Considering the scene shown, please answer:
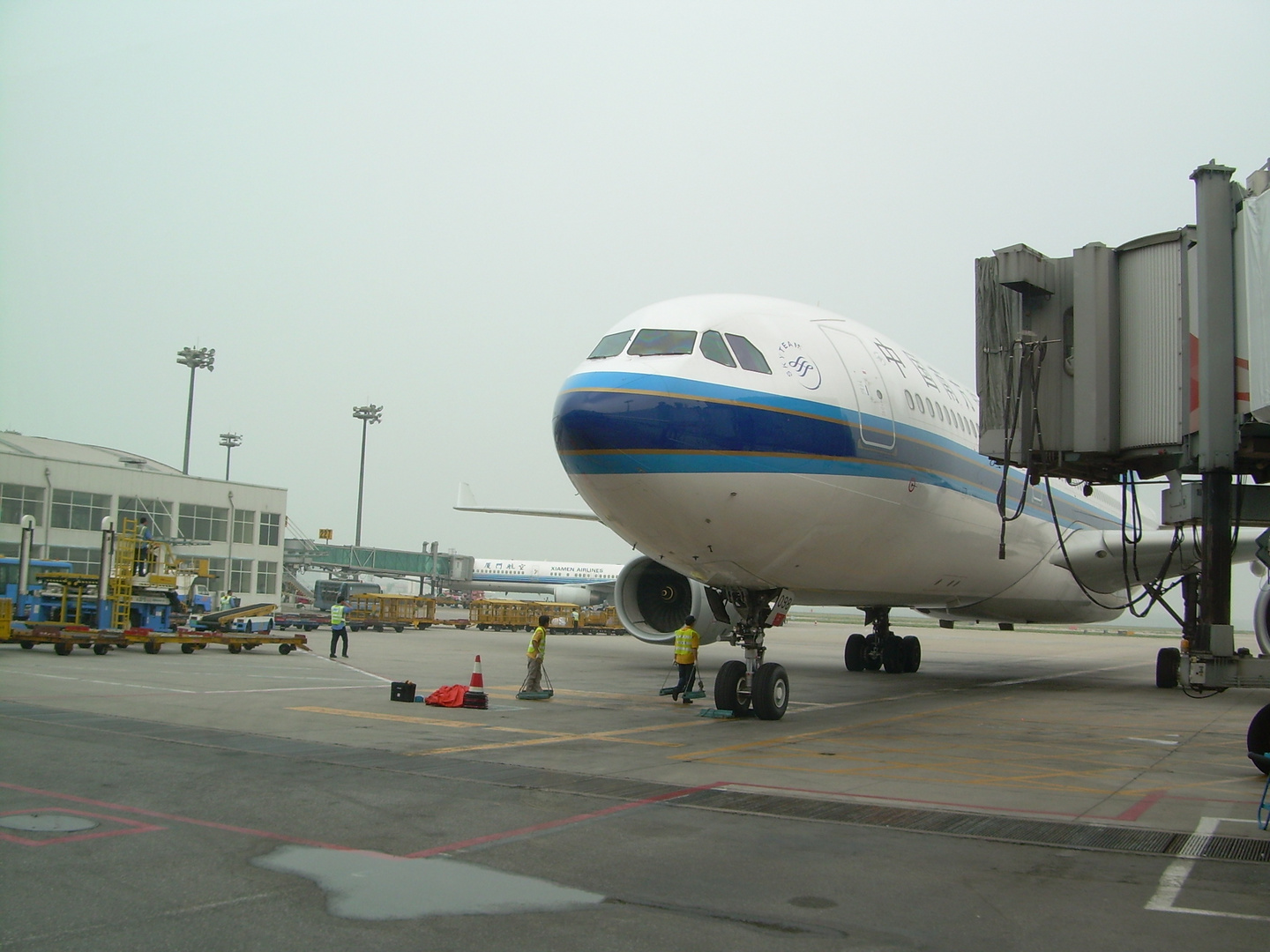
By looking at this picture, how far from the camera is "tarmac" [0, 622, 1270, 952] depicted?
430cm

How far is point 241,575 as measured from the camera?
147 ft

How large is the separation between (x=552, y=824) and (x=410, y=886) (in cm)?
151

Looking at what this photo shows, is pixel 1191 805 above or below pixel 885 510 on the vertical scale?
below

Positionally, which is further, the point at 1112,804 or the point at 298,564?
the point at 298,564

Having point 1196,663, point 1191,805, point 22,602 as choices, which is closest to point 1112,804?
point 1191,805

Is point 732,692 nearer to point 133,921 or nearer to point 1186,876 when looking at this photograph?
point 1186,876

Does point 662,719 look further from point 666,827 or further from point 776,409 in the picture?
point 666,827

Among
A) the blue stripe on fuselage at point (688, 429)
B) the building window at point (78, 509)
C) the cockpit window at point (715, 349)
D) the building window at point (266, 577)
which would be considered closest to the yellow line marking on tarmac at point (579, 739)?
the blue stripe on fuselage at point (688, 429)

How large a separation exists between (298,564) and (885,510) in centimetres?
4691

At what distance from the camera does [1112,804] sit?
289 inches

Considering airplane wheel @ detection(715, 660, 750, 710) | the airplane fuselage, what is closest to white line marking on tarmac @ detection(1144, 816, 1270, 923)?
the airplane fuselage

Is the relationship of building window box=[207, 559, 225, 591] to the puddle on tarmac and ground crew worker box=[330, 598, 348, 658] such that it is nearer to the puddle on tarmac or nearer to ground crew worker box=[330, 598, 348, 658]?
ground crew worker box=[330, 598, 348, 658]

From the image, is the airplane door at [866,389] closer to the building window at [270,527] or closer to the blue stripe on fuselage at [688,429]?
the blue stripe on fuselage at [688,429]

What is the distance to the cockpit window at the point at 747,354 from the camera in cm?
1062
